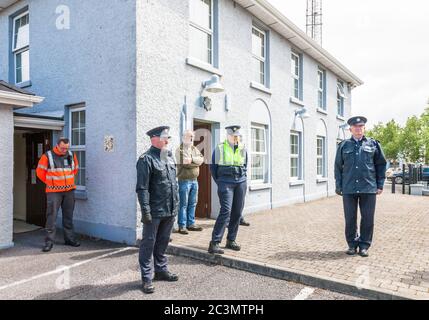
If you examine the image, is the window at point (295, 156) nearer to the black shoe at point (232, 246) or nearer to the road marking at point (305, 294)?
the black shoe at point (232, 246)

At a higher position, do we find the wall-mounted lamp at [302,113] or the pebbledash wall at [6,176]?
the wall-mounted lamp at [302,113]

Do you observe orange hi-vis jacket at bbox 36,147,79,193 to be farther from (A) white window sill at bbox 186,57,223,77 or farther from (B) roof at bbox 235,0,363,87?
(B) roof at bbox 235,0,363,87

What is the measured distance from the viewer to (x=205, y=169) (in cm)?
812

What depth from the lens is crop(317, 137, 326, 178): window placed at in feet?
45.8

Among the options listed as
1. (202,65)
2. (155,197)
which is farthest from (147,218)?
(202,65)

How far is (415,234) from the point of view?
21.8ft

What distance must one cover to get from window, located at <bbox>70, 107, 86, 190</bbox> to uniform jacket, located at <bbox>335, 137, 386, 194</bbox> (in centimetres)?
526

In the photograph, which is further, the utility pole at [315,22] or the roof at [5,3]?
the utility pole at [315,22]

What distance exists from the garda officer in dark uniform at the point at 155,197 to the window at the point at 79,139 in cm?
364

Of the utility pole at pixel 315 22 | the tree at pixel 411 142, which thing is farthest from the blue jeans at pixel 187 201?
the tree at pixel 411 142

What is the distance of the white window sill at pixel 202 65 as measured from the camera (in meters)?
7.15

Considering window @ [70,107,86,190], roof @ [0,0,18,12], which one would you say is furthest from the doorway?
roof @ [0,0,18,12]
